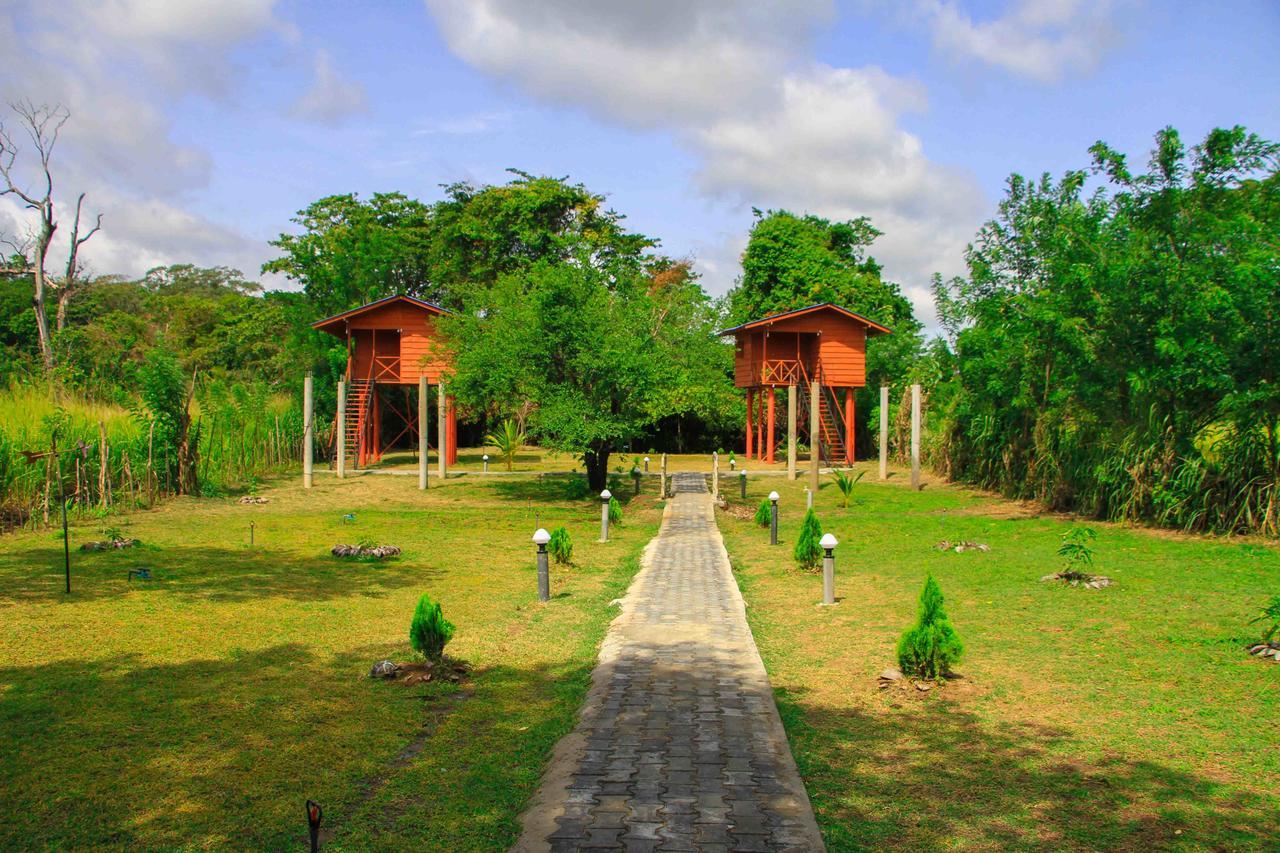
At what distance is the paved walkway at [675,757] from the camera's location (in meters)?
4.61

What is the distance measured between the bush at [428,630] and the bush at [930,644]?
146 inches

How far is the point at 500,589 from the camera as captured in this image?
38.8 feet

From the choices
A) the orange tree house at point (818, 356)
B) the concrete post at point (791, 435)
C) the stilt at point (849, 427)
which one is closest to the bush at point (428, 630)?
the concrete post at point (791, 435)

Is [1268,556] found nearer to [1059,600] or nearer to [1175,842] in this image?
[1059,600]

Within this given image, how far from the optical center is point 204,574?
39.0 feet

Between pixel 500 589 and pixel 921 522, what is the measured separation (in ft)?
33.0

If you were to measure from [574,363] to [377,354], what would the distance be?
49.1 feet

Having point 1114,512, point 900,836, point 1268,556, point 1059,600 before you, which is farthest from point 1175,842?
point 1114,512

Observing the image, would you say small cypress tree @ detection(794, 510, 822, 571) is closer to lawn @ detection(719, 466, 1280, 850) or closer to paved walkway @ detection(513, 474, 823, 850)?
lawn @ detection(719, 466, 1280, 850)

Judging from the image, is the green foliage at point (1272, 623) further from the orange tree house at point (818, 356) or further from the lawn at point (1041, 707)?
the orange tree house at point (818, 356)

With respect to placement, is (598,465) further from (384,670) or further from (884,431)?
(384,670)

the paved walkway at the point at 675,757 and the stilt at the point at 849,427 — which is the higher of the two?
the stilt at the point at 849,427

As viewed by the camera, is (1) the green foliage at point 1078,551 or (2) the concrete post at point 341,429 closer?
(1) the green foliage at point 1078,551

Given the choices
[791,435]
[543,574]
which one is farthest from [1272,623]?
[791,435]
